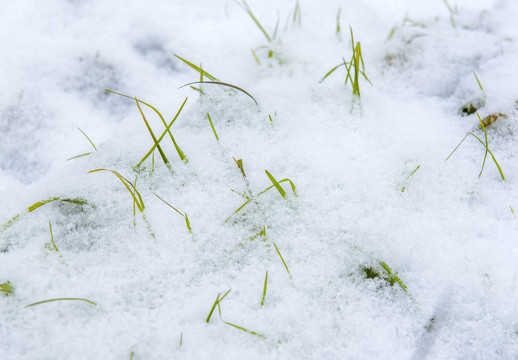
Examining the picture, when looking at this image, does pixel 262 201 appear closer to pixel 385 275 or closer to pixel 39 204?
pixel 385 275

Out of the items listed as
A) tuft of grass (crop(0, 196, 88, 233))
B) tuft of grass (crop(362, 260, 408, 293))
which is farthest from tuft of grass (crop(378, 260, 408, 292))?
tuft of grass (crop(0, 196, 88, 233))

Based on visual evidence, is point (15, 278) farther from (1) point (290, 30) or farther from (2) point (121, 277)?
(1) point (290, 30)

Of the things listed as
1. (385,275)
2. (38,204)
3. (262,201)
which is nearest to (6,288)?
(38,204)

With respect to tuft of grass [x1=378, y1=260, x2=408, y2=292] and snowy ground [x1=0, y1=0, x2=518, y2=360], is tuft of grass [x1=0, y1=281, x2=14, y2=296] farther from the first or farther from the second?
tuft of grass [x1=378, y1=260, x2=408, y2=292]

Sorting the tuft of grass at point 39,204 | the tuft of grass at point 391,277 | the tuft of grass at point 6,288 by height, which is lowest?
the tuft of grass at point 391,277

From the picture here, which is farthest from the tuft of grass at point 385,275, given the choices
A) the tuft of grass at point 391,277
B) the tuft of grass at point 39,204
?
the tuft of grass at point 39,204

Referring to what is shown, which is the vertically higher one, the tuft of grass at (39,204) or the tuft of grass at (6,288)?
the tuft of grass at (39,204)

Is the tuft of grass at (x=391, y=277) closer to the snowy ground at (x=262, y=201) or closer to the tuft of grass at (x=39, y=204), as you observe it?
the snowy ground at (x=262, y=201)

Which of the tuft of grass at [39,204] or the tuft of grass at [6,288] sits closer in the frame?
the tuft of grass at [6,288]

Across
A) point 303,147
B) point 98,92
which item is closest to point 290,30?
point 303,147
